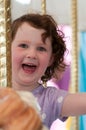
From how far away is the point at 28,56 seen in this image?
66 cm

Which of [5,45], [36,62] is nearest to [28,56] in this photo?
[36,62]

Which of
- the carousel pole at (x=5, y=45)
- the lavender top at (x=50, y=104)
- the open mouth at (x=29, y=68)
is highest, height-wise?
the carousel pole at (x=5, y=45)

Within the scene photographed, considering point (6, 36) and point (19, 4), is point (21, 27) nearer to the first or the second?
point (6, 36)

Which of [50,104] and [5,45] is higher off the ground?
[5,45]

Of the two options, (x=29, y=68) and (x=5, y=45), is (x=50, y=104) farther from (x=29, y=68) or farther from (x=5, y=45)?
(x=5, y=45)

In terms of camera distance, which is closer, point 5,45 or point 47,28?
point 5,45

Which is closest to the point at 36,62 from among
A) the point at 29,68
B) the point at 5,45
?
the point at 29,68

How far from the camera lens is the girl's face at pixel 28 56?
26.0 inches

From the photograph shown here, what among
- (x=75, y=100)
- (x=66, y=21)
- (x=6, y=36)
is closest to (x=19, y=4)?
(x=66, y=21)

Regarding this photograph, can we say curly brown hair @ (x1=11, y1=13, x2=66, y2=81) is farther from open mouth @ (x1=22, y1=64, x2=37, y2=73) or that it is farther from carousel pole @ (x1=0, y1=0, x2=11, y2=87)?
carousel pole @ (x1=0, y1=0, x2=11, y2=87)

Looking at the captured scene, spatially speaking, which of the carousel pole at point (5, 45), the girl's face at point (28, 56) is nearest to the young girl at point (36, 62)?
the girl's face at point (28, 56)

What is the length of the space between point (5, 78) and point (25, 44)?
363mm

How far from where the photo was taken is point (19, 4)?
5.40ft

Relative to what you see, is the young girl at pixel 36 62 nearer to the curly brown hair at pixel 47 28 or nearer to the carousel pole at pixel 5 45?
the curly brown hair at pixel 47 28
